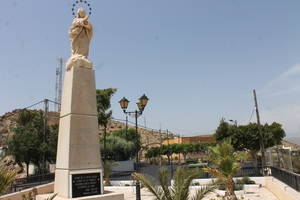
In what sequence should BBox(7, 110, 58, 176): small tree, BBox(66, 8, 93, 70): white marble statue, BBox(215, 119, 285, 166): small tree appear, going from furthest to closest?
BBox(215, 119, 285, 166): small tree → BBox(7, 110, 58, 176): small tree → BBox(66, 8, 93, 70): white marble statue

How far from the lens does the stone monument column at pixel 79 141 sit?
8211 millimetres

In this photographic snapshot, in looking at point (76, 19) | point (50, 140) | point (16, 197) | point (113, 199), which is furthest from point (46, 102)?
point (113, 199)

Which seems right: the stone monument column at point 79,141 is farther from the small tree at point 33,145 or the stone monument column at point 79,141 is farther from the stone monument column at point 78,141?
the small tree at point 33,145

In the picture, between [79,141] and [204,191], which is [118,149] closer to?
[79,141]

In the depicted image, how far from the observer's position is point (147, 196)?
14875 millimetres

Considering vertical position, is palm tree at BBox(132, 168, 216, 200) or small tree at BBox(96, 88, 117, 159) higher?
small tree at BBox(96, 88, 117, 159)

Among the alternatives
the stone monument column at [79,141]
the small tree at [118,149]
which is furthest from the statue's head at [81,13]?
the small tree at [118,149]

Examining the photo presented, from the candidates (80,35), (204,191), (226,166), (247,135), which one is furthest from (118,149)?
(204,191)

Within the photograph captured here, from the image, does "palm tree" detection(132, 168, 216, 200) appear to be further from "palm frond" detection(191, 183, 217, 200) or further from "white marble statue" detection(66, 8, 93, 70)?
"white marble statue" detection(66, 8, 93, 70)

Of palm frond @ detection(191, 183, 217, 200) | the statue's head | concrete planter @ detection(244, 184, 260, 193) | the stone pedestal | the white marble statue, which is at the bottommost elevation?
concrete planter @ detection(244, 184, 260, 193)

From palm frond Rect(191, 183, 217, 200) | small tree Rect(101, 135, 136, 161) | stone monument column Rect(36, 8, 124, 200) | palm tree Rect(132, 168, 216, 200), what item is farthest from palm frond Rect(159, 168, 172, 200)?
small tree Rect(101, 135, 136, 161)

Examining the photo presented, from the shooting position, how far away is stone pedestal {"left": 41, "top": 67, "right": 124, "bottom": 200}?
8203mm

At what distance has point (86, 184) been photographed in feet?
27.5

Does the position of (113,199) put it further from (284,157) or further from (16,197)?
(284,157)
